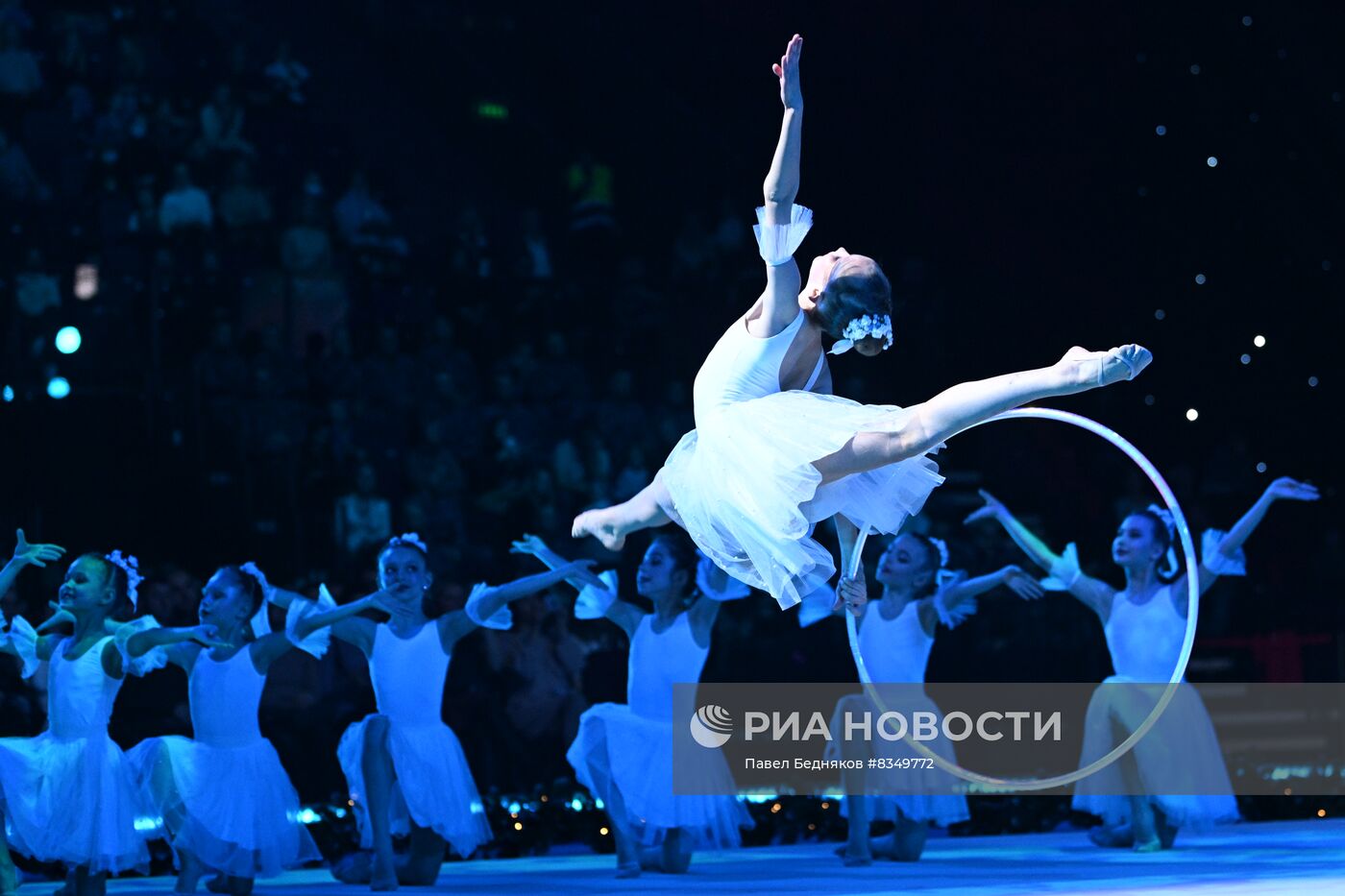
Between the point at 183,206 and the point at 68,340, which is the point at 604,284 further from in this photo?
the point at 68,340

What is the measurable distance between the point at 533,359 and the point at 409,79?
2542mm

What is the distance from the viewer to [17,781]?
20.6 ft

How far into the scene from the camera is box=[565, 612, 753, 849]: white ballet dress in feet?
23.4

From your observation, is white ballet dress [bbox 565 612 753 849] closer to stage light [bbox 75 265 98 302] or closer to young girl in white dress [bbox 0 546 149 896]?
young girl in white dress [bbox 0 546 149 896]

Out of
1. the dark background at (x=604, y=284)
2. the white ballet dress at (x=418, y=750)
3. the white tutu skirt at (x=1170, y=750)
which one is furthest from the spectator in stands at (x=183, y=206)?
the white tutu skirt at (x=1170, y=750)

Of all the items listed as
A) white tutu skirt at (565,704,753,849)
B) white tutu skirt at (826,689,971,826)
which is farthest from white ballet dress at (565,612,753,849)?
white tutu skirt at (826,689,971,826)

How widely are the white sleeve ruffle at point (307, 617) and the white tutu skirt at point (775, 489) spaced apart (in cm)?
237

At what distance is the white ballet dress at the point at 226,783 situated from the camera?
6461mm

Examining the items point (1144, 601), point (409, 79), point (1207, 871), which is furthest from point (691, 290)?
point (1207, 871)

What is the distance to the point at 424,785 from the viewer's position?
6.89m

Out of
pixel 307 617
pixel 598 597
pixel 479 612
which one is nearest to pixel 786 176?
pixel 479 612

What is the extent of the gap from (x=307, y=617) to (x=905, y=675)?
2758 mm

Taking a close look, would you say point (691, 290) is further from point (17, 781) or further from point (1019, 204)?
point (17, 781)

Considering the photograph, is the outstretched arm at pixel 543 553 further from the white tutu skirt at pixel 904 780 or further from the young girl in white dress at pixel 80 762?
the young girl in white dress at pixel 80 762
